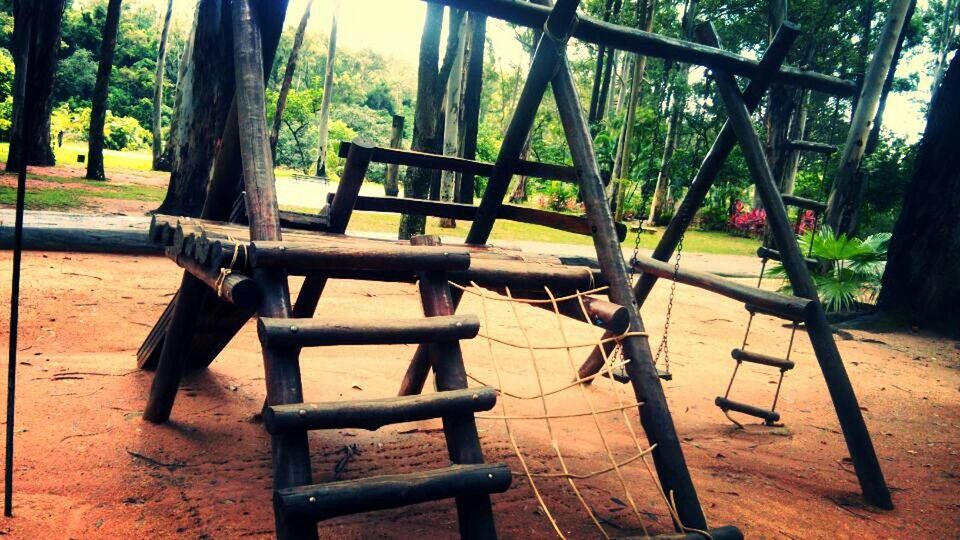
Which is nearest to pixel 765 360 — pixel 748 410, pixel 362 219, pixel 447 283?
pixel 748 410

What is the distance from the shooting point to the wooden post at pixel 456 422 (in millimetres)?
2193

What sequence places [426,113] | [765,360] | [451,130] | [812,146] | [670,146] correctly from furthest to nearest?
[670,146] → [451,130] → [426,113] → [812,146] → [765,360]

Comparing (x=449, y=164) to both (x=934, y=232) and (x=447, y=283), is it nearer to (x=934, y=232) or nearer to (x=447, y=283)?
(x=447, y=283)

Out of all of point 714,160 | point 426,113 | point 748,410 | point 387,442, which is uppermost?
point 426,113

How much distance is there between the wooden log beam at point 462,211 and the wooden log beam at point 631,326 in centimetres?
97

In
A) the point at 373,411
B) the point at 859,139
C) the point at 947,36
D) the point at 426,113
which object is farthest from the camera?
the point at 947,36

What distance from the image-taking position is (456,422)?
7.75 ft

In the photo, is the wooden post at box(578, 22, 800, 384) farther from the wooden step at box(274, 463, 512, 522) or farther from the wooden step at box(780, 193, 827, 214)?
the wooden step at box(274, 463, 512, 522)

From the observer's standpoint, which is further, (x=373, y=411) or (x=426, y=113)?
(x=426, y=113)

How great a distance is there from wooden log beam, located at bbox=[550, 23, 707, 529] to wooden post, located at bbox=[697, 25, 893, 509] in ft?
4.13

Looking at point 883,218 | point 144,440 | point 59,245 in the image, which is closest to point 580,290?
point 144,440

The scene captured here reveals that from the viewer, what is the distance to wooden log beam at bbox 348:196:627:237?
14.7ft

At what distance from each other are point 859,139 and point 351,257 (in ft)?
29.8

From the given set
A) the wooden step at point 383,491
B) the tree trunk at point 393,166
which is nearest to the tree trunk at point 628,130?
the tree trunk at point 393,166
